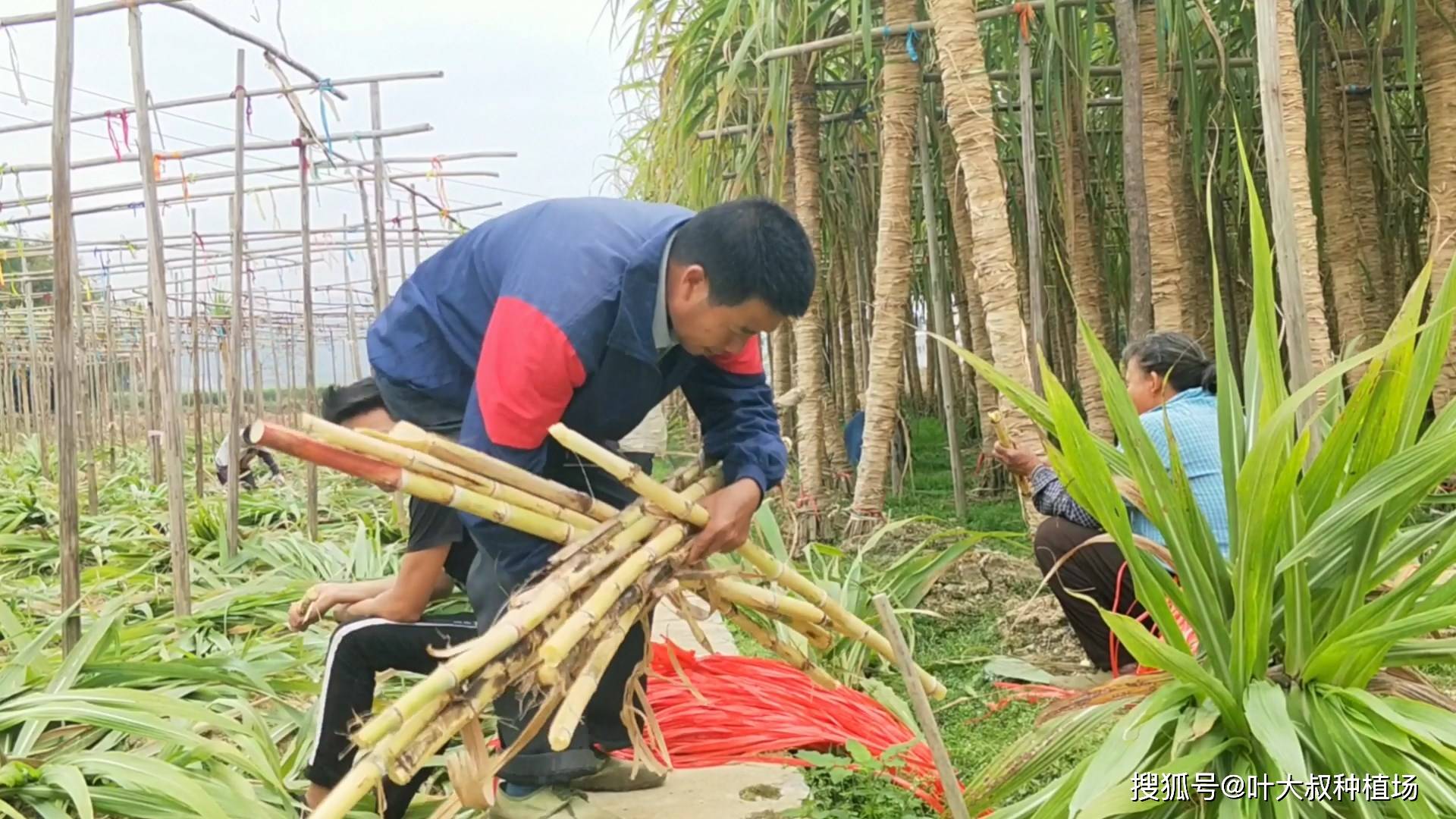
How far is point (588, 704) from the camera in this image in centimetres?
193

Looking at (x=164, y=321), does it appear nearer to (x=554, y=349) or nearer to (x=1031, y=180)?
(x=554, y=349)

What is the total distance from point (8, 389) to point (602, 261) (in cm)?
1134

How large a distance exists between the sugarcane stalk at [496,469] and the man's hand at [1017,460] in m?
1.35

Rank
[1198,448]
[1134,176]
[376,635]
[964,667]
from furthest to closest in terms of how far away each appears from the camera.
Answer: [1134,176] → [964,667] → [1198,448] → [376,635]

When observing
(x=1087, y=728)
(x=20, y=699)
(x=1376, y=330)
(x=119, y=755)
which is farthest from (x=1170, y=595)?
(x=1376, y=330)

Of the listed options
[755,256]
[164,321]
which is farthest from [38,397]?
[755,256]

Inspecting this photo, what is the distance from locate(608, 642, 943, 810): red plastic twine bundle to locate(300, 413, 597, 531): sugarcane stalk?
633 millimetres

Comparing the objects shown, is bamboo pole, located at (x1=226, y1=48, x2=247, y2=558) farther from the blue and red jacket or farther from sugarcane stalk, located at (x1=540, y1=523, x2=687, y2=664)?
sugarcane stalk, located at (x1=540, y1=523, x2=687, y2=664)

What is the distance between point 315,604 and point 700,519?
0.73 metres

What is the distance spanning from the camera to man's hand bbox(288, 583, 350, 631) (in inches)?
73.4

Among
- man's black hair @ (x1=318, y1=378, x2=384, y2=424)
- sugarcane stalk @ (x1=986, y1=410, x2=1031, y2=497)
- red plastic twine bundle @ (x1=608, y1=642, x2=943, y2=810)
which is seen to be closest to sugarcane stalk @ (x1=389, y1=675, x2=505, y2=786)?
red plastic twine bundle @ (x1=608, y1=642, x2=943, y2=810)

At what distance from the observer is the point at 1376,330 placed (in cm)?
441

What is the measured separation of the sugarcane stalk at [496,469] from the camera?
1370 millimetres

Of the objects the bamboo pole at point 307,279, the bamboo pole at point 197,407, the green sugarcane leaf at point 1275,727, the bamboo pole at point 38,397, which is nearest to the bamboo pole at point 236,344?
the bamboo pole at point 307,279
